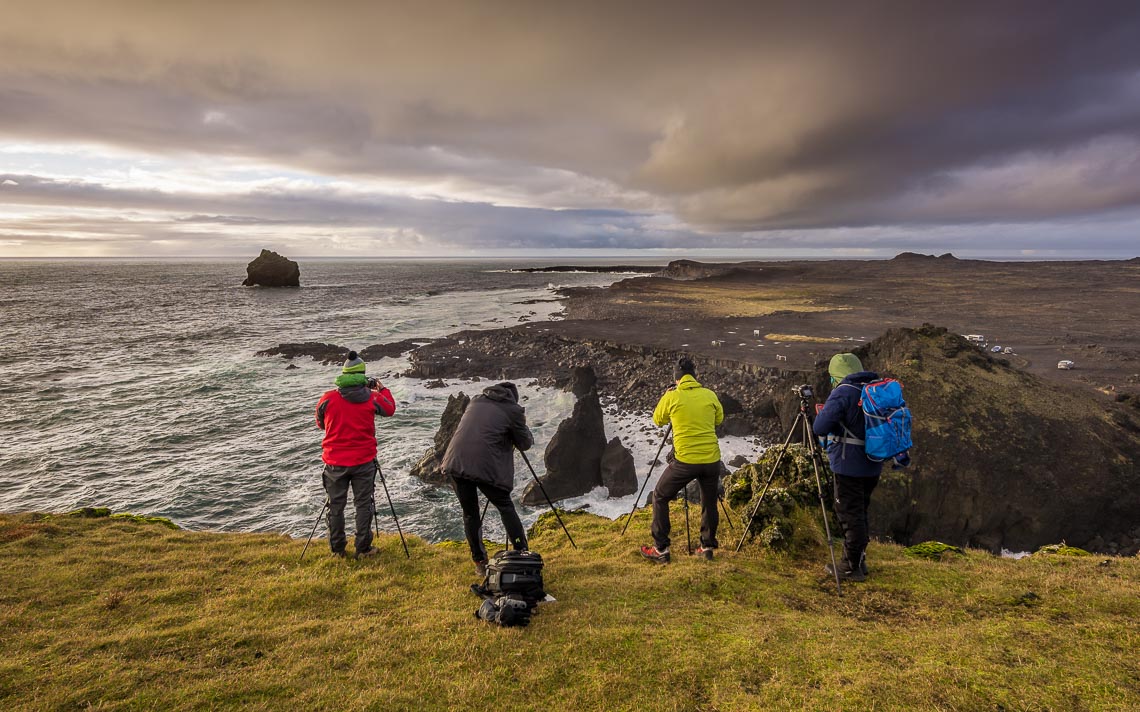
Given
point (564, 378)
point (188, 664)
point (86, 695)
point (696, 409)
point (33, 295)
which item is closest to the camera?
point (86, 695)

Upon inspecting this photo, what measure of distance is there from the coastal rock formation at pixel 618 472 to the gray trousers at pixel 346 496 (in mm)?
11995

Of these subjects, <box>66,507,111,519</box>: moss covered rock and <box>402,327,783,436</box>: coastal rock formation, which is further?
<box>402,327,783,436</box>: coastal rock formation

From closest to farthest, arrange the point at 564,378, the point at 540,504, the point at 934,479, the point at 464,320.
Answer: the point at 934,479, the point at 540,504, the point at 564,378, the point at 464,320

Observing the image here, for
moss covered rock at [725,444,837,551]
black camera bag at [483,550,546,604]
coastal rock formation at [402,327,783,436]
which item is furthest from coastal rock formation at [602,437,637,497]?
black camera bag at [483,550,546,604]

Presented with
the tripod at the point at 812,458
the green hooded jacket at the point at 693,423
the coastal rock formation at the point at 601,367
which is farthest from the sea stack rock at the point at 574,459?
the green hooded jacket at the point at 693,423

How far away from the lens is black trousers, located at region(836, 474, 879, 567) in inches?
265

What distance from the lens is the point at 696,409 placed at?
23.9 feet

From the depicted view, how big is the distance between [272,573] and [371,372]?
94.0 ft

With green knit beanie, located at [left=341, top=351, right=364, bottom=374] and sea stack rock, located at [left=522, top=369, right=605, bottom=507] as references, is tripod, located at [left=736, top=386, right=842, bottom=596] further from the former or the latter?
sea stack rock, located at [left=522, top=369, right=605, bottom=507]

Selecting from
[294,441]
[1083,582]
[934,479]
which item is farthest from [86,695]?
[294,441]

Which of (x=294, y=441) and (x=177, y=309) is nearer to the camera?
(x=294, y=441)

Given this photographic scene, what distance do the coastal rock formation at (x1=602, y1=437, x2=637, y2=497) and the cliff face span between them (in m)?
8.59

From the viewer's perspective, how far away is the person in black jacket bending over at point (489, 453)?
6.51 m

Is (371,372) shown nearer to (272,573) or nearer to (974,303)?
(272,573)
